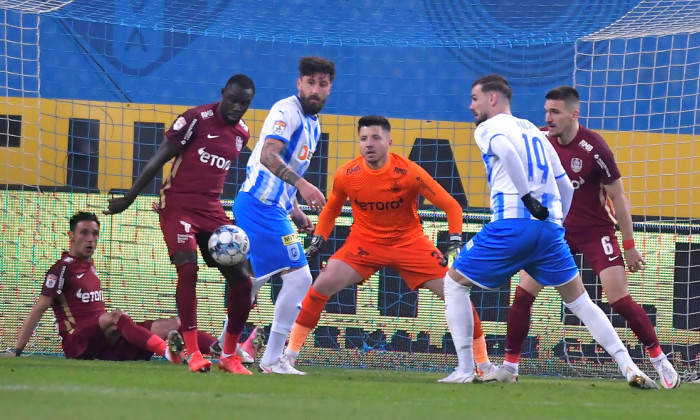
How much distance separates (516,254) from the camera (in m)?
6.20

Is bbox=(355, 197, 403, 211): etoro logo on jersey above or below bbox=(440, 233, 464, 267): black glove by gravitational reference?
above

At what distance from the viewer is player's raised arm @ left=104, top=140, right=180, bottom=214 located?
21.7 ft

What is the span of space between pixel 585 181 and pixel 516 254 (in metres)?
1.54

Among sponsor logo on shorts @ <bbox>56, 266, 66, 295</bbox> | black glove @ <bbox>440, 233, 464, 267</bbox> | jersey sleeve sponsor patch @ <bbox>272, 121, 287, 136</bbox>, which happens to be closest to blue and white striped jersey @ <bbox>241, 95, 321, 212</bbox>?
jersey sleeve sponsor patch @ <bbox>272, 121, 287, 136</bbox>

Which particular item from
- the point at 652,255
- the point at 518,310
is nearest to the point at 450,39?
the point at 652,255

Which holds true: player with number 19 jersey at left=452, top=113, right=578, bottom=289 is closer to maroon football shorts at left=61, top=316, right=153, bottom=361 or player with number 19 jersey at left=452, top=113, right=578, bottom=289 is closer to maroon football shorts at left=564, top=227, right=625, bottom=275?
maroon football shorts at left=564, top=227, right=625, bottom=275

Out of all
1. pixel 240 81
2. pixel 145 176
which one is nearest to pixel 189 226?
pixel 145 176

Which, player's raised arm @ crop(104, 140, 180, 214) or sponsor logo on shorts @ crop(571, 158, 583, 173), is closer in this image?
player's raised arm @ crop(104, 140, 180, 214)

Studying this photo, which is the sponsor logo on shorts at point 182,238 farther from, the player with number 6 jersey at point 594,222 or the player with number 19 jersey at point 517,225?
the player with number 6 jersey at point 594,222

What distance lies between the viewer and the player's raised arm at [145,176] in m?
6.61

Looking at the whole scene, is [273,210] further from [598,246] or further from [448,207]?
[598,246]

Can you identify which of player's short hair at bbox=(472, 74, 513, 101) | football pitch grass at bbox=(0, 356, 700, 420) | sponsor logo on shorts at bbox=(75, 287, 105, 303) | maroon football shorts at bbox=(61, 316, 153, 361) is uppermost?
player's short hair at bbox=(472, 74, 513, 101)

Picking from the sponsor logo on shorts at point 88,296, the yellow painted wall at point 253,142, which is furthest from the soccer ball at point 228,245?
the yellow painted wall at point 253,142

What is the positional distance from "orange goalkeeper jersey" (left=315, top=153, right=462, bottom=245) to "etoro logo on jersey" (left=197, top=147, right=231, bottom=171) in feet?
3.30
